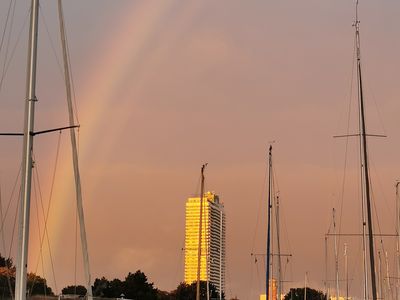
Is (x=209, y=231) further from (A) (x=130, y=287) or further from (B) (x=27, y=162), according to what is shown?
(B) (x=27, y=162)

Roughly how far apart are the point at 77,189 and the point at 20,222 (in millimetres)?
5314

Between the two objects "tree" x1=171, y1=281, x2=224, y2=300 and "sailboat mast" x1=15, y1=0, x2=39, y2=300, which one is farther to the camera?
"tree" x1=171, y1=281, x2=224, y2=300

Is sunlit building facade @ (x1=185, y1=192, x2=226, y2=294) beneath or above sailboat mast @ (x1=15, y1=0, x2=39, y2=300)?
above

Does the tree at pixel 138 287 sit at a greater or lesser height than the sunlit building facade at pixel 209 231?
lesser

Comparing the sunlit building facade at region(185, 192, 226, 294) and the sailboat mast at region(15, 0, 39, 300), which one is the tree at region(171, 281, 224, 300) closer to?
the sunlit building facade at region(185, 192, 226, 294)

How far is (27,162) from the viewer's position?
2983cm

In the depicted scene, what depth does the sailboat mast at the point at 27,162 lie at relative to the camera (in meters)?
28.7

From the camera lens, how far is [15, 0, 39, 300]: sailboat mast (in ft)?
94.1

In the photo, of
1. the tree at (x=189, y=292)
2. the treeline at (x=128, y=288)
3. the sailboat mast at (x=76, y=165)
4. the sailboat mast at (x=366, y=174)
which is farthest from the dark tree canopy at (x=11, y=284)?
the tree at (x=189, y=292)

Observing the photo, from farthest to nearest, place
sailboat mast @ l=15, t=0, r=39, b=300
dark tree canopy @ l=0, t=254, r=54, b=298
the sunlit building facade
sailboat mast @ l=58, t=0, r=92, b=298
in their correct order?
1. the sunlit building facade
2. dark tree canopy @ l=0, t=254, r=54, b=298
3. sailboat mast @ l=58, t=0, r=92, b=298
4. sailboat mast @ l=15, t=0, r=39, b=300

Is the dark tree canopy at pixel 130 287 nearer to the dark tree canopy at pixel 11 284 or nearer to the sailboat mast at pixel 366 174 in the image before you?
the dark tree canopy at pixel 11 284

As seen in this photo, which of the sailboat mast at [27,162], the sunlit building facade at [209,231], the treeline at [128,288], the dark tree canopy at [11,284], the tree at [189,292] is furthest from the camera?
the tree at [189,292]

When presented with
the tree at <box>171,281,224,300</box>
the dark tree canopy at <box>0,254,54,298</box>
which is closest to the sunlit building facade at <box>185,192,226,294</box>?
the tree at <box>171,281,224,300</box>

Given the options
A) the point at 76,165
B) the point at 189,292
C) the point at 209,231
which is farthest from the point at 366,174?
the point at 189,292
